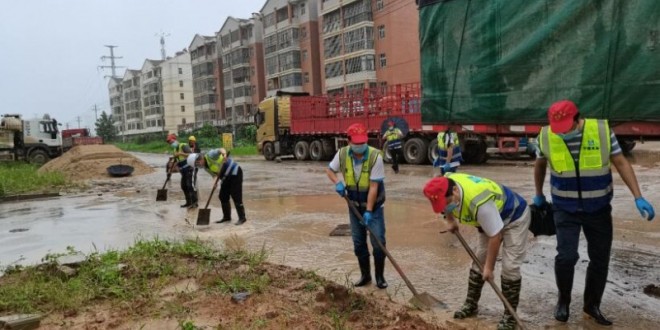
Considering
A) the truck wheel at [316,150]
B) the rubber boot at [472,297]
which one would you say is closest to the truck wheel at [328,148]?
the truck wheel at [316,150]

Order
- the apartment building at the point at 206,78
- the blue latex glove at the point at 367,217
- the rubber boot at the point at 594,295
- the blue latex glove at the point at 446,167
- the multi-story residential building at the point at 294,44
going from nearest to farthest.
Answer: the rubber boot at the point at 594,295, the blue latex glove at the point at 367,217, the blue latex glove at the point at 446,167, the multi-story residential building at the point at 294,44, the apartment building at the point at 206,78

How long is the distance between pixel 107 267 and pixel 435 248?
144 inches

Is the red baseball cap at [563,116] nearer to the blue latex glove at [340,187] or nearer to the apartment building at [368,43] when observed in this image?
the blue latex glove at [340,187]

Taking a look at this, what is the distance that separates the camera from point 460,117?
499 cm

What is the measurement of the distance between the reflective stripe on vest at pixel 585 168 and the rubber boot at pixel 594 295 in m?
0.55

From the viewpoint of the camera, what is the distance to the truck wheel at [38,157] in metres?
27.2

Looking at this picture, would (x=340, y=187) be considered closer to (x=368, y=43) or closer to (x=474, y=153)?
(x=474, y=153)

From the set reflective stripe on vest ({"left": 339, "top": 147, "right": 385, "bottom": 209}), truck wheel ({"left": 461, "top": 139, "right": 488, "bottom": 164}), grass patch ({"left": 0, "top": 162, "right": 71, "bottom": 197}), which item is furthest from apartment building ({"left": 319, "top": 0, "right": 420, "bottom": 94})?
reflective stripe on vest ({"left": 339, "top": 147, "right": 385, "bottom": 209})

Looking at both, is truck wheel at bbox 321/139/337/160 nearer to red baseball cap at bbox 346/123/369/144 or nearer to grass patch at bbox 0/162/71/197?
grass patch at bbox 0/162/71/197

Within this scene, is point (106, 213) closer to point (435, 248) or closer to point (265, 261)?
point (265, 261)

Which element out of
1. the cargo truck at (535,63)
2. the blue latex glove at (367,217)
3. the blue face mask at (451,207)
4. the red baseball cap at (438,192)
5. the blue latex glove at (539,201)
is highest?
the cargo truck at (535,63)

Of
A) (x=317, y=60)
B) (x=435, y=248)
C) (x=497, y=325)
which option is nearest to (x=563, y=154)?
(x=497, y=325)

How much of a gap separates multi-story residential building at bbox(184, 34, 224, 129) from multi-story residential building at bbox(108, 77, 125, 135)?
125 feet

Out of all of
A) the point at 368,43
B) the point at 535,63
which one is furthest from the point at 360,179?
the point at 368,43
